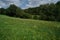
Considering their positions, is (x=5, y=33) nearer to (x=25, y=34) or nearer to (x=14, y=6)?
(x=25, y=34)

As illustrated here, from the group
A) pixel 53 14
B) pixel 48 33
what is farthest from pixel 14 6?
pixel 48 33

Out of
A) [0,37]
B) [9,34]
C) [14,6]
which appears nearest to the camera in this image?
[0,37]

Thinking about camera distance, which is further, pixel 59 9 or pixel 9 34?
pixel 59 9

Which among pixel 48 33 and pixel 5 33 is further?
pixel 48 33

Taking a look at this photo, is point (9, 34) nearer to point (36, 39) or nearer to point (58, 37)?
point (36, 39)

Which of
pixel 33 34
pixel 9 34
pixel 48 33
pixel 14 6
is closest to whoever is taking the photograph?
pixel 9 34

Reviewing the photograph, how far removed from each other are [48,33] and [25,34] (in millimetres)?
3527

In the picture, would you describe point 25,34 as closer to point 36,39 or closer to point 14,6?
point 36,39

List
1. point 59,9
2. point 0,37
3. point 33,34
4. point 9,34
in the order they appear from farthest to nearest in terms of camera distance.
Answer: point 59,9 → point 33,34 → point 9,34 → point 0,37

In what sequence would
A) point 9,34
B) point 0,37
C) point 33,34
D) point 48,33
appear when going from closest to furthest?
1. point 0,37
2. point 9,34
3. point 33,34
4. point 48,33

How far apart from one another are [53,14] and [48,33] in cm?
3257

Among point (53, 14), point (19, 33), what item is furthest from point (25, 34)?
point (53, 14)

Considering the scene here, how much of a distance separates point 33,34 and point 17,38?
2857mm

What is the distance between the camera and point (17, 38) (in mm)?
17203
